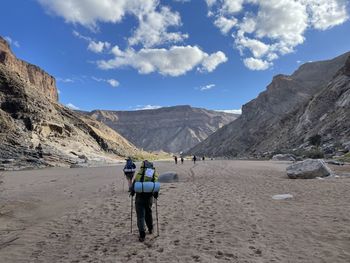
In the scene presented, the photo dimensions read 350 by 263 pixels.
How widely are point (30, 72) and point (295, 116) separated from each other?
92.5m

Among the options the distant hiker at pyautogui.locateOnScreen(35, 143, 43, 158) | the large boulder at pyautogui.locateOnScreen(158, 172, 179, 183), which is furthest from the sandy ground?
the distant hiker at pyautogui.locateOnScreen(35, 143, 43, 158)

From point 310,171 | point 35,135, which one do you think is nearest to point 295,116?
point 35,135

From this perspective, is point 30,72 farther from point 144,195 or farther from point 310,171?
point 144,195

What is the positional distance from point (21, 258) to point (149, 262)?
2830 mm

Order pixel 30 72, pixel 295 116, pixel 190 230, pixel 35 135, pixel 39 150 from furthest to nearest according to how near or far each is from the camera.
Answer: pixel 30 72 < pixel 295 116 < pixel 35 135 < pixel 39 150 < pixel 190 230

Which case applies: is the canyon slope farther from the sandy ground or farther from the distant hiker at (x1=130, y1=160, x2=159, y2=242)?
the distant hiker at (x1=130, y1=160, x2=159, y2=242)

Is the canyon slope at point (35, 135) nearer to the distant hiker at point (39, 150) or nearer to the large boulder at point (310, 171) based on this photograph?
the distant hiker at point (39, 150)

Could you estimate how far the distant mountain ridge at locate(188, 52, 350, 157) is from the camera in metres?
70.4

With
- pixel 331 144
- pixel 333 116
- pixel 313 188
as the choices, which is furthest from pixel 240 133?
pixel 313 188

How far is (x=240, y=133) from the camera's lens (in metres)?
163

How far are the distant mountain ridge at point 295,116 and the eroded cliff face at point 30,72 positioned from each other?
66.6 m

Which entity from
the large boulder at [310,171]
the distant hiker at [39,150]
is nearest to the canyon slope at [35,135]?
the distant hiker at [39,150]

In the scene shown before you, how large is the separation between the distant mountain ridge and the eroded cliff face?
6659 cm

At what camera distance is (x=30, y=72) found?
128 m
